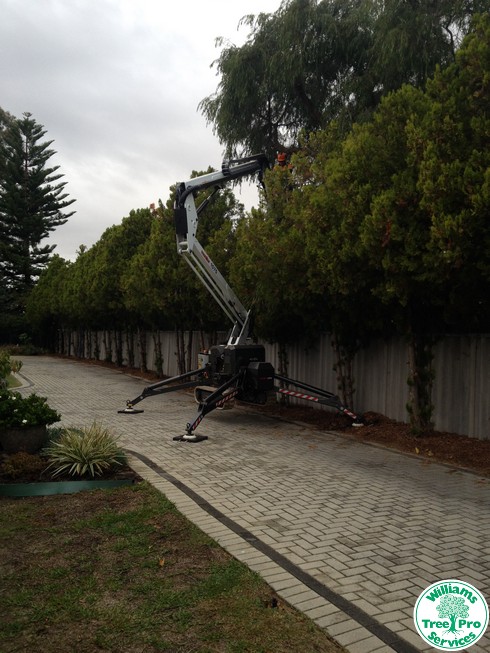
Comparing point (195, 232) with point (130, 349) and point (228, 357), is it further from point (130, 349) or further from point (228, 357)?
point (130, 349)

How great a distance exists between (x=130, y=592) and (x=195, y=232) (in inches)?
389

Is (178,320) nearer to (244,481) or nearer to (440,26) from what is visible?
(440,26)

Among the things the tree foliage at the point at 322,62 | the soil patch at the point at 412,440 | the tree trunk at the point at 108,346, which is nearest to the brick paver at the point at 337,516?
the soil patch at the point at 412,440

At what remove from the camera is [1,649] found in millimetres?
3473

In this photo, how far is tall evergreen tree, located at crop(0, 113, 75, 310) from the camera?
185ft

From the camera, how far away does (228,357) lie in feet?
42.1

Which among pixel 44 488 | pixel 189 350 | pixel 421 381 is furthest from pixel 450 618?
pixel 189 350

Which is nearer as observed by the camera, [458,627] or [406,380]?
[458,627]

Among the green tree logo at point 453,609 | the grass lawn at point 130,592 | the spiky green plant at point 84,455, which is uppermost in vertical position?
the spiky green plant at point 84,455

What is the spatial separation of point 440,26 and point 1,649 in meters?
14.8

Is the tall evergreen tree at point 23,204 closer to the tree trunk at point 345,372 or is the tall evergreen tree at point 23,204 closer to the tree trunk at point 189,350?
the tree trunk at point 189,350

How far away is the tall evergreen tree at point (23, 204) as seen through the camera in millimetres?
56344

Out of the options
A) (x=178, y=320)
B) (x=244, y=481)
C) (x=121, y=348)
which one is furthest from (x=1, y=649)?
(x=121, y=348)

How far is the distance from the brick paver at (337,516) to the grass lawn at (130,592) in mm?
277
